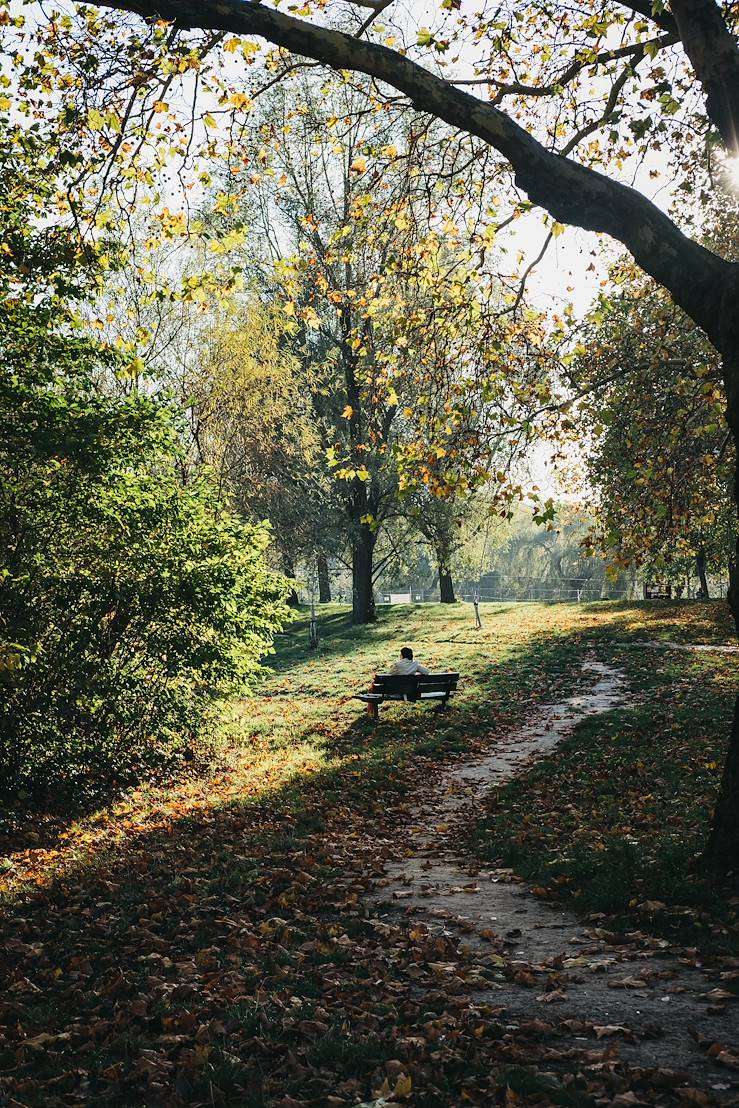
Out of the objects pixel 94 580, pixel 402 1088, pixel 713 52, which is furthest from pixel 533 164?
pixel 94 580

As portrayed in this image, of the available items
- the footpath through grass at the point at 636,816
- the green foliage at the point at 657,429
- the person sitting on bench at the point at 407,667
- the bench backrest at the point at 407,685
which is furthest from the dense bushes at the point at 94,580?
the green foliage at the point at 657,429

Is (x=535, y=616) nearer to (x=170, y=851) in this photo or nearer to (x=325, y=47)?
(x=170, y=851)

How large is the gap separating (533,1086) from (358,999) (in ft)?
5.06

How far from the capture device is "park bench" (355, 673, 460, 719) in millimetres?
15664

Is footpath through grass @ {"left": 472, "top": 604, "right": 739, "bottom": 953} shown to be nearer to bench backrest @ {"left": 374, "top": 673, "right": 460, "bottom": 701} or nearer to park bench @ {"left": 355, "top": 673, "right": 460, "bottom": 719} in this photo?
park bench @ {"left": 355, "top": 673, "right": 460, "bottom": 719}

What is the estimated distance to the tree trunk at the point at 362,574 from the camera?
33.6m

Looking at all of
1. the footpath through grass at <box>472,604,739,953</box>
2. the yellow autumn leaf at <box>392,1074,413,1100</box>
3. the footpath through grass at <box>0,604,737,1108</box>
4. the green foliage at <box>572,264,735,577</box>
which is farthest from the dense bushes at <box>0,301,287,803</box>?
the yellow autumn leaf at <box>392,1074,413,1100</box>

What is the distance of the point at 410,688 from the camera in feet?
51.4

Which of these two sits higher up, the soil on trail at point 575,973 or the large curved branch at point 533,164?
the large curved branch at point 533,164

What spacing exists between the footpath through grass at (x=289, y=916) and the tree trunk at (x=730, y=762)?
1.99 feet

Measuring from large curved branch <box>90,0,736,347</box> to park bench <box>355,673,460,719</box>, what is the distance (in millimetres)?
10185

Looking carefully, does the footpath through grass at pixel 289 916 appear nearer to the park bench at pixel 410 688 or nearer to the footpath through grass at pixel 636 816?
the footpath through grass at pixel 636 816

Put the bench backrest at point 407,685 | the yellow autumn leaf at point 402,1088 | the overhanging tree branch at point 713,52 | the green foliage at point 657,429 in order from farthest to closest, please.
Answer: the bench backrest at point 407,685 < the green foliage at point 657,429 < the overhanging tree branch at point 713,52 < the yellow autumn leaf at point 402,1088

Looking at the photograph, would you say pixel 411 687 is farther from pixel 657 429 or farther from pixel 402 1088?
pixel 402 1088
